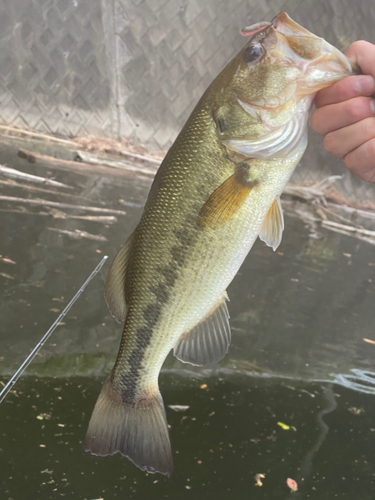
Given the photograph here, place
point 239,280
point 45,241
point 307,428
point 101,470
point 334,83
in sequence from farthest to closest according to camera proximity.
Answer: point 239,280
point 45,241
point 307,428
point 101,470
point 334,83

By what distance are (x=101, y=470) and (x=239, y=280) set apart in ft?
7.44

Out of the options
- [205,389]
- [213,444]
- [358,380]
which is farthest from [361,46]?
[358,380]

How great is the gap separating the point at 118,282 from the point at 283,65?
781 millimetres

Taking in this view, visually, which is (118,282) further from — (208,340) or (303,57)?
(303,57)

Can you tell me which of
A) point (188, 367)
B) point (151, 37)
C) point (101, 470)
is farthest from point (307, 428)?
point (151, 37)

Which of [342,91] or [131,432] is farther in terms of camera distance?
[131,432]

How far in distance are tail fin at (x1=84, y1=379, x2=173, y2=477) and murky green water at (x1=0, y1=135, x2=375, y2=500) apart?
60 cm

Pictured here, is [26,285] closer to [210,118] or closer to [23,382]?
[23,382]

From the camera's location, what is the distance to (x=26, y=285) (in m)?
2.92

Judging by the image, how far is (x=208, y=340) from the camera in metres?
1.41

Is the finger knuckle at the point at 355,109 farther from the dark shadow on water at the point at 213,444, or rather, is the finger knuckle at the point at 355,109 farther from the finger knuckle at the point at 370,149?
the dark shadow on water at the point at 213,444

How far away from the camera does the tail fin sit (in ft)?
4.30

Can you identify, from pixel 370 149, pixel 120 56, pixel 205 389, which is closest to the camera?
pixel 370 149

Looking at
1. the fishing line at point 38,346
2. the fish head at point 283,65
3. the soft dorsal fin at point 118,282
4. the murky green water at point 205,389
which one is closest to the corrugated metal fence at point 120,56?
the murky green water at point 205,389
